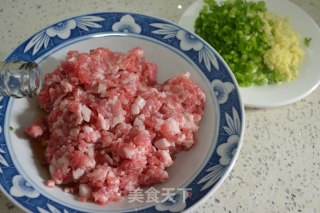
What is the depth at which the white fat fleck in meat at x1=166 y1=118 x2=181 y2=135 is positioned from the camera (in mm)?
1281

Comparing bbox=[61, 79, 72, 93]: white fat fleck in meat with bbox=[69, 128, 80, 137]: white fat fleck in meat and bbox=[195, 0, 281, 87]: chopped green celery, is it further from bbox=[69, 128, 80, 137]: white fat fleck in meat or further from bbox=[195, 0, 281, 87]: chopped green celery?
bbox=[195, 0, 281, 87]: chopped green celery

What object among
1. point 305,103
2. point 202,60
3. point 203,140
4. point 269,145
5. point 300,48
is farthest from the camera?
point 300,48

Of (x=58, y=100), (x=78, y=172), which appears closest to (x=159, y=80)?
(x=58, y=100)

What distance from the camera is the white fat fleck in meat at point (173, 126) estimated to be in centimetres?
128

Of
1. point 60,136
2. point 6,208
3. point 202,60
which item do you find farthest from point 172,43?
point 6,208

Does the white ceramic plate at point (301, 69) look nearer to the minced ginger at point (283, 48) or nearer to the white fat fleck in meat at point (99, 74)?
the minced ginger at point (283, 48)

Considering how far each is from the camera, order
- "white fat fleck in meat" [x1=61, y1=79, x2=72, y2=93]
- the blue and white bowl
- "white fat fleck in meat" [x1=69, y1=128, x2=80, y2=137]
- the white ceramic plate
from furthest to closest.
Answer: the white ceramic plate < "white fat fleck in meat" [x1=61, y1=79, x2=72, y2=93] < "white fat fleck in meat" [x1=69, y1=128, x2=80, y2=137] < the blue and white bowl

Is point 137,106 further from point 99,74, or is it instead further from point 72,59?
point 72,59

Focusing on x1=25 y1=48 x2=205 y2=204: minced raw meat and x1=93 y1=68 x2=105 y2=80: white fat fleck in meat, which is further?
x1=93 y1=68 x2=105 y2=80: white fat fleck in meat

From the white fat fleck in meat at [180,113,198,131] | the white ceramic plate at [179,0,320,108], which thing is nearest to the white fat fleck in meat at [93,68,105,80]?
the white fat fleck in meat at [180,113,198,131]

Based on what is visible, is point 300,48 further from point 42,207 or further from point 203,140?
point 42,207

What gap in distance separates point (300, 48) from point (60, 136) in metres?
1.33

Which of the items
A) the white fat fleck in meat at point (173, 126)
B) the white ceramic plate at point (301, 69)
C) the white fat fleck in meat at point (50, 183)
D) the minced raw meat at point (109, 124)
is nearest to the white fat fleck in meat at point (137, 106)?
the minced raw meat at point (109, 124)

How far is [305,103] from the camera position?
5.96 feet
